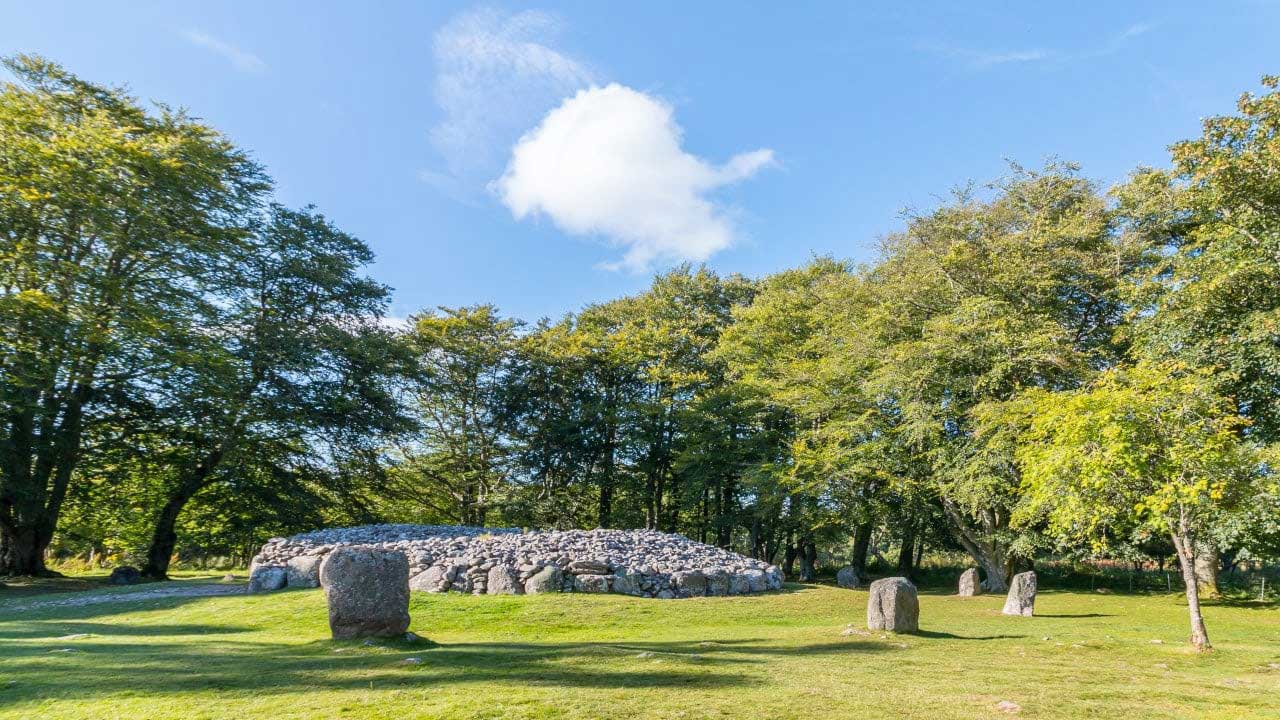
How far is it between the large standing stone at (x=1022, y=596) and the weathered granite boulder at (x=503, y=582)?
12911 mm

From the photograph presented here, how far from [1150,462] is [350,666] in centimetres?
1371

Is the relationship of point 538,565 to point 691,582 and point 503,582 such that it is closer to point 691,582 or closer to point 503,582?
point 503,582

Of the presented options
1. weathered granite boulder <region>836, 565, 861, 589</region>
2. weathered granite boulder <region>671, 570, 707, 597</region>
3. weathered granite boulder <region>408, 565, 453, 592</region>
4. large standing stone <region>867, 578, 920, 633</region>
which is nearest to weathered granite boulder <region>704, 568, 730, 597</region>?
weathered granite boulder <region>671, 570, 707, 597</region>

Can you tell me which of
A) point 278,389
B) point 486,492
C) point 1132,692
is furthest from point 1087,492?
point 486,492

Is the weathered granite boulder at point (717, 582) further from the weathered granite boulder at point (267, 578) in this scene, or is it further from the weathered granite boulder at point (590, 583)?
the weathered granite boulder at point (267, 578)

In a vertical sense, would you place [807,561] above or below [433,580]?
below

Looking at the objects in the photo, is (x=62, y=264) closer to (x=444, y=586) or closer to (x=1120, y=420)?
(x=444, y=586)

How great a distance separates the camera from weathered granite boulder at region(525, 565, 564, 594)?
17031 millimetres

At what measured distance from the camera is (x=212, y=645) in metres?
10.4

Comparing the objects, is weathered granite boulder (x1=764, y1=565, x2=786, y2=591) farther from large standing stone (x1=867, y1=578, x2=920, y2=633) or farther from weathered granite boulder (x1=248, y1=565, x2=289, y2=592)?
weathered granite boulder (x1=248, y1=565, x2=289, y2=592)

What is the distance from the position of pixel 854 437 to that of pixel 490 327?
20709 millimetres

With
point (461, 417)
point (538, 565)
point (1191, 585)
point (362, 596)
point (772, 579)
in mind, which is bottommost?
point (772, 579)

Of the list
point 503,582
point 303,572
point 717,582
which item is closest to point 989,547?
point 717,582

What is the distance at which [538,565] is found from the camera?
17750mm
